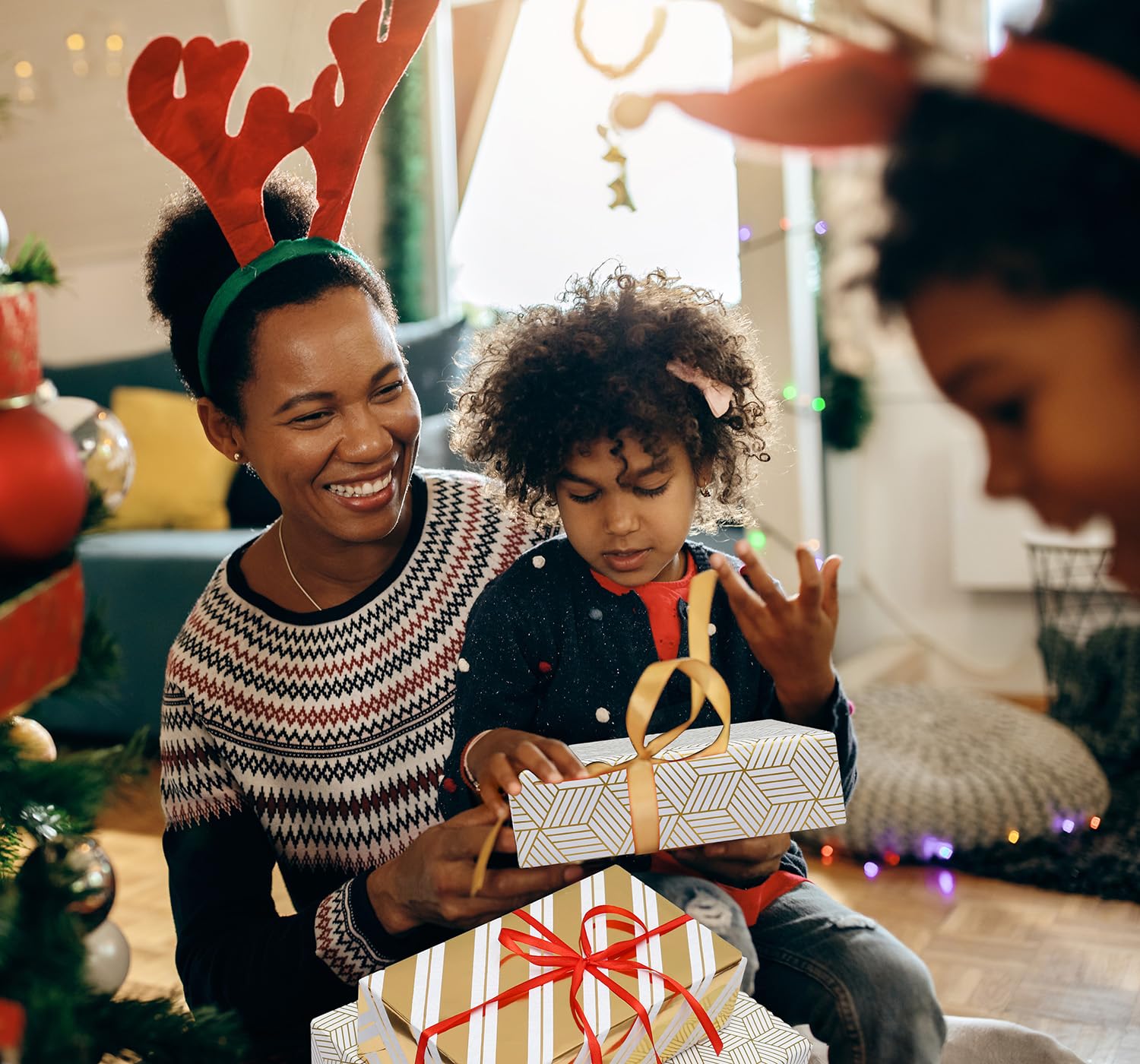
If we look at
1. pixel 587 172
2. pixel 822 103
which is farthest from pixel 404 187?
pixel 822 103

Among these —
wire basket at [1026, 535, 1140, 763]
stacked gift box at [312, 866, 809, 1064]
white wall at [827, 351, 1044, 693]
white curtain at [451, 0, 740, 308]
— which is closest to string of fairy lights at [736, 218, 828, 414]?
white curtain at [451, 0, 740, 308]

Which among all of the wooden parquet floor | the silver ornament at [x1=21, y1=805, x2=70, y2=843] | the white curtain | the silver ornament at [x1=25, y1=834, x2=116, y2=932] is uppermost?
the white curtain

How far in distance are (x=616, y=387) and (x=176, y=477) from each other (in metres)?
2.66

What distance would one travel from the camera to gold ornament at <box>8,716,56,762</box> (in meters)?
0.65

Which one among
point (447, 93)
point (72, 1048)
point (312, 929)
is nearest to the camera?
point (72, 1048)

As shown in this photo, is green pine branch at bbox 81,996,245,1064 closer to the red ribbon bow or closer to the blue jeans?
the red ribbon bow

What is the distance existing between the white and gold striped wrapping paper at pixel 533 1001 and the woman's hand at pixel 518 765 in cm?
11

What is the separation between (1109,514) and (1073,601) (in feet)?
10.2

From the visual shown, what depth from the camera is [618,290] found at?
4.35 feet

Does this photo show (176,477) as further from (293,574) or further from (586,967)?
(586,967)

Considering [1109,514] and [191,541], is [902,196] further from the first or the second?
[191,541]

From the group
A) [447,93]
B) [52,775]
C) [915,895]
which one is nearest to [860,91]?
[52,775]

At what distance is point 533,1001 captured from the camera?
30.7 inches

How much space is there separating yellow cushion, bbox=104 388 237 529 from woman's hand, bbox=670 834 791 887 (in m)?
2.74
